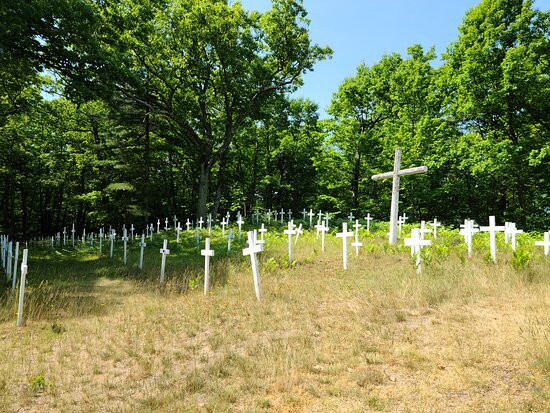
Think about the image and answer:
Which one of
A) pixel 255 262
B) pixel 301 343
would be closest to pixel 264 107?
pixel 255 262

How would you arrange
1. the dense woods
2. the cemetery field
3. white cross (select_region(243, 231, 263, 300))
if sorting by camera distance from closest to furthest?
the cemetery field, white cross (select_region(243, 231, 263, 300)), the dense woods

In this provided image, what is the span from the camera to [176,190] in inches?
1677

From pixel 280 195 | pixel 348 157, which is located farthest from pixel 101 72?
pixel 280 195

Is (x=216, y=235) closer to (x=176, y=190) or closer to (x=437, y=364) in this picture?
(x=437, y=364)

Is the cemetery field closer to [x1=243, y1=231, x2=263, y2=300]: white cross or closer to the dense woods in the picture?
[x1=243, y1=231, x2=263, y2=300]: white cross

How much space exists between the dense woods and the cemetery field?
9285 millimetres

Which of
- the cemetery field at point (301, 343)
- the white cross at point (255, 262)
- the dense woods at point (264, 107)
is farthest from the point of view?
the dense woods at point (264, 107)

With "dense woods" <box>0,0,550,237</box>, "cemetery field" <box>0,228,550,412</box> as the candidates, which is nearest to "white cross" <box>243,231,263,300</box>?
"cemetery field" <box>0,228,550,412</box>

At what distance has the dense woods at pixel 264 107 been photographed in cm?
1555

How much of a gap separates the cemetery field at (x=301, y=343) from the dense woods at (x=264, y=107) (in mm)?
9285

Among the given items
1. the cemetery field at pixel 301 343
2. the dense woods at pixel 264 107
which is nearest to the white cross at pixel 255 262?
the cemetery field at pixel 301 343

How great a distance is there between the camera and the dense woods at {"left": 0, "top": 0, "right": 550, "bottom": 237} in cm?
1555

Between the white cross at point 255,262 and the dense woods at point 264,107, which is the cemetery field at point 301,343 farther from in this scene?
the dense woods at point 264,107

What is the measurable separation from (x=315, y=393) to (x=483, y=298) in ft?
13.5
